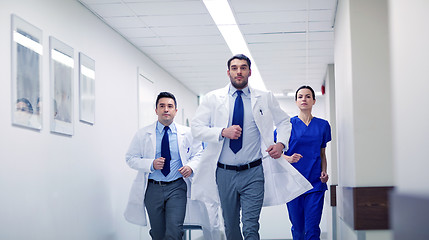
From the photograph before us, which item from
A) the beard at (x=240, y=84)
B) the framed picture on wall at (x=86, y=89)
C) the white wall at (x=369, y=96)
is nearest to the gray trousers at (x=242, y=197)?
the beard at (x=240, y=84)

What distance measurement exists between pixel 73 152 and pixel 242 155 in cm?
222

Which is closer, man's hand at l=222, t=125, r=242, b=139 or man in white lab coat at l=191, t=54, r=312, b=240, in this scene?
man's hand at l=222, t=125, r=242, b=139

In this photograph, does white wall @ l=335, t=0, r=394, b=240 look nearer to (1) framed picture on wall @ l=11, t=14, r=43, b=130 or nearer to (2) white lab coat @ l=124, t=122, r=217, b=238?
(2) white lab coat @ l=124, t=122, r=217, b=238

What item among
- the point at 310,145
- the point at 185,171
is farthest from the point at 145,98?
the point at 310,145

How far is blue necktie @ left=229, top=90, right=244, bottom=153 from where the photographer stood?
4.41 m

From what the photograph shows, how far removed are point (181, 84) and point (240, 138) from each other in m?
7.95

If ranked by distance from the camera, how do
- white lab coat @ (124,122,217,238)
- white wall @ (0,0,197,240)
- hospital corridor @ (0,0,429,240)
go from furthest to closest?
white lab coat @ (124,122,217,238) < white wall @ (0,0,197,240) < hospital corridor @ (0,0,429,240)

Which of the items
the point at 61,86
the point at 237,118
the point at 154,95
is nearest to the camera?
the point at 237,118

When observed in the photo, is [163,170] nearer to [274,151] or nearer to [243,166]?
[243,166]

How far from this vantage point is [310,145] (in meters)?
5.64

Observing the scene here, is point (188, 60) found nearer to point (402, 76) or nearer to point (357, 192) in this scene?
point (357, 192)

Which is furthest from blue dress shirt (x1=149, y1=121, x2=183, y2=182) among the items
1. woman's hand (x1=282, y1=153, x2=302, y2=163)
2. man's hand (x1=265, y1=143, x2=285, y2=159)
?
man's hand (x1=265, y1=143, x2=285, y2=159)

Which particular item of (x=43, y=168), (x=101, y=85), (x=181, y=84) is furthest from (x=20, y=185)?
(x=181, y=84)

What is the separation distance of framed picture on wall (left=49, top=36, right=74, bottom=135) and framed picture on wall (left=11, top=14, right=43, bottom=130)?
0.28 meters
